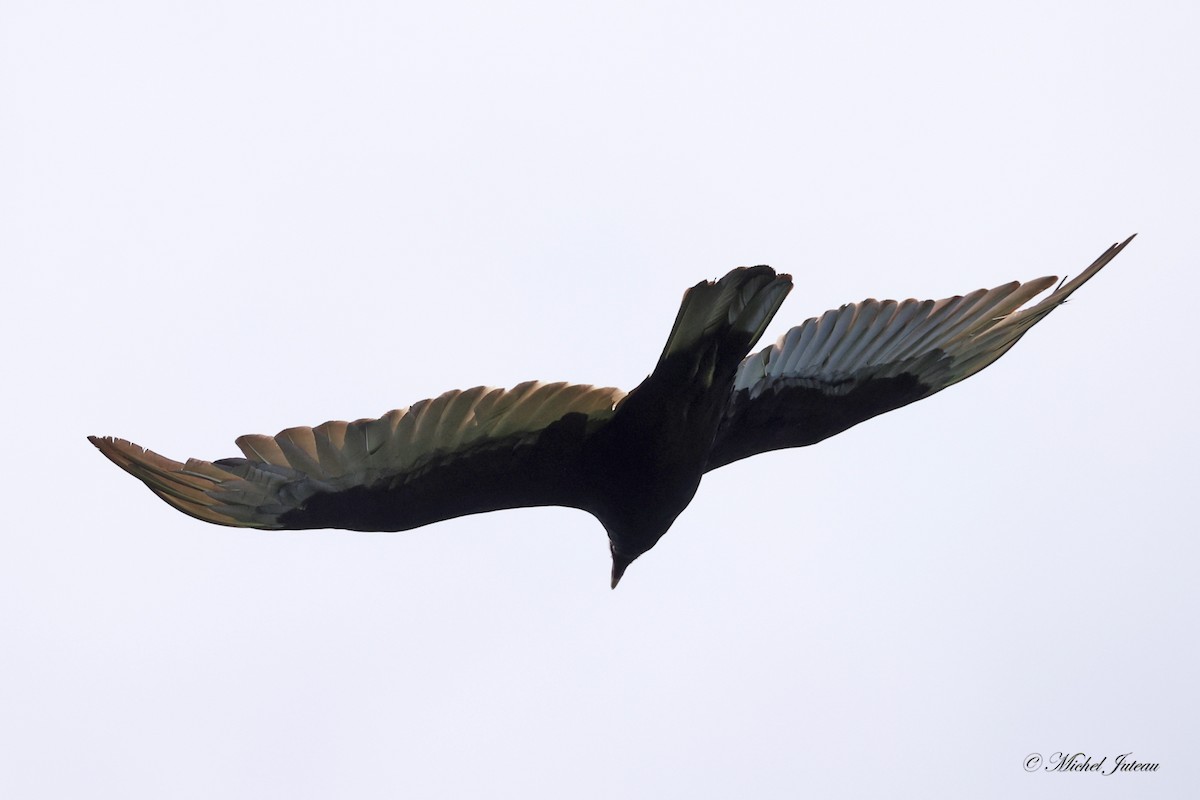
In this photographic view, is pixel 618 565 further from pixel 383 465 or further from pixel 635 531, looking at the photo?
pixel 383 465

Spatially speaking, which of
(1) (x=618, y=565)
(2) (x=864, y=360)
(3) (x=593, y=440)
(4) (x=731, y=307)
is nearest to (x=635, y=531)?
(1) (x=618, y=565)

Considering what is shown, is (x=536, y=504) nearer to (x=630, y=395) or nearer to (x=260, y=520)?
(x=630, y=395)

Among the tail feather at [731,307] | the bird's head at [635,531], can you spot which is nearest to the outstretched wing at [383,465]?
the tail feather at [731,307]

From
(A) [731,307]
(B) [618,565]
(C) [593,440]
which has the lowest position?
(B) [618,565]

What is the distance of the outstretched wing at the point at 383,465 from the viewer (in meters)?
5.77

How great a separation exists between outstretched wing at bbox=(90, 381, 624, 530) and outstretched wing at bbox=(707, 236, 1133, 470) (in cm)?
82

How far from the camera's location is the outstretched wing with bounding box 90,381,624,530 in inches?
227

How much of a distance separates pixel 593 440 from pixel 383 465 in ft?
2.80

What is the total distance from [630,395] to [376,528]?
1.09 metres

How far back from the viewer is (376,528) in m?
5.90

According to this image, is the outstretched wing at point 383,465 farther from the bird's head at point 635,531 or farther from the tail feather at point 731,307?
the bird's head at point 635,531

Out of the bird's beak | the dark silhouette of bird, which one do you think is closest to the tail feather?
the dark silhouette of bird

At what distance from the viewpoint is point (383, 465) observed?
5.84m

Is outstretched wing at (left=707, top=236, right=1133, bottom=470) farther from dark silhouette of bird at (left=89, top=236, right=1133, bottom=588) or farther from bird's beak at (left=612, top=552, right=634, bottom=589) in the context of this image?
bird's beak at (left=612, top=552, right=634, bottom=589)
